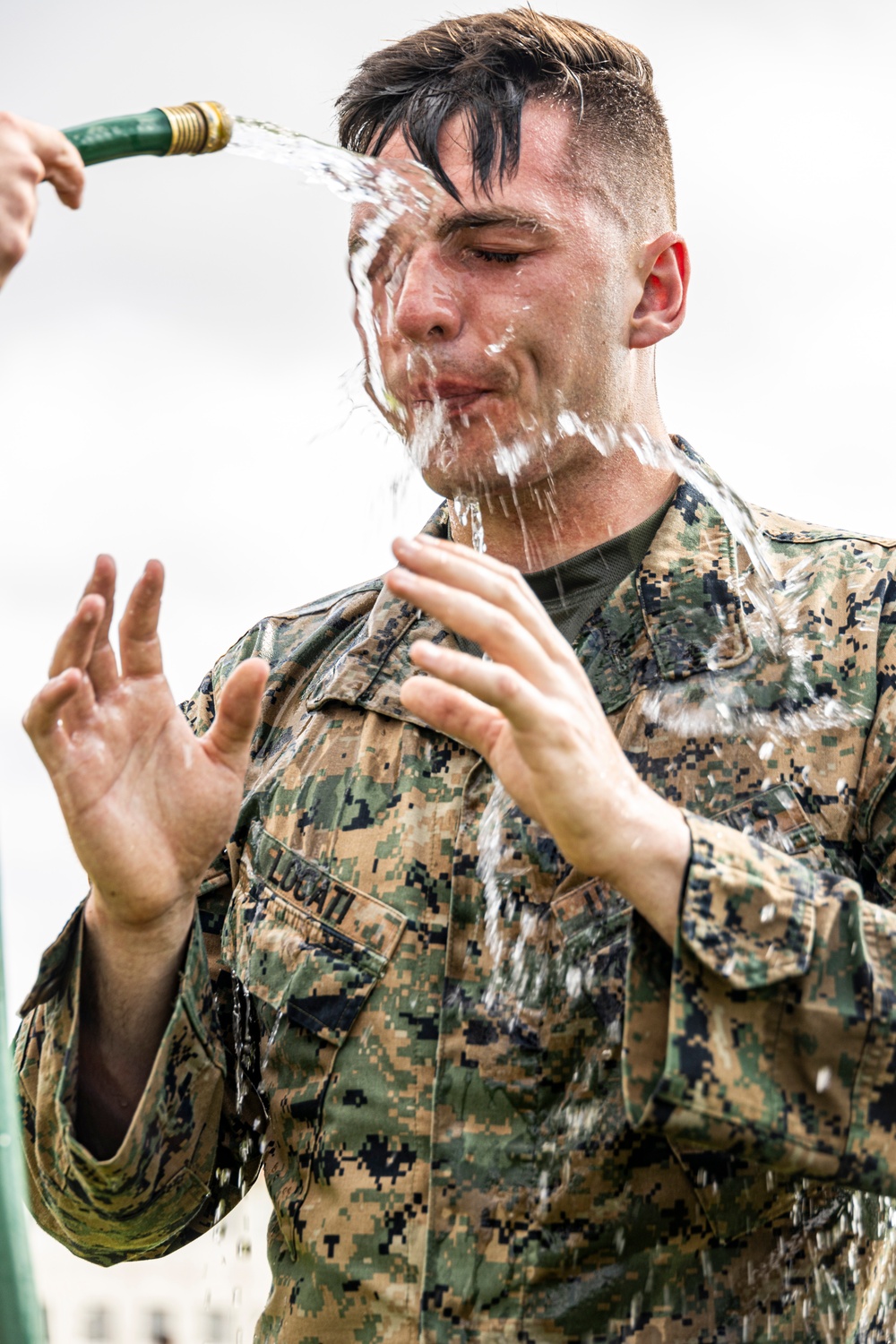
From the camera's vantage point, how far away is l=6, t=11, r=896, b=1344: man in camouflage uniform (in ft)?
7.97

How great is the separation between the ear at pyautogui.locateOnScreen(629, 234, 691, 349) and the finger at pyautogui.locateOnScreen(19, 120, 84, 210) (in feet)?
5.88

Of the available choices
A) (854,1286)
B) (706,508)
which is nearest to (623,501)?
(706,508)

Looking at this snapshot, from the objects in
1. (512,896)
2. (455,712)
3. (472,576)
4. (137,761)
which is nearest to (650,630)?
(512,896)

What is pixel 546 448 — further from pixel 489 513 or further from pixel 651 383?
pixel 651 383

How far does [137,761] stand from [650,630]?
3.56ft

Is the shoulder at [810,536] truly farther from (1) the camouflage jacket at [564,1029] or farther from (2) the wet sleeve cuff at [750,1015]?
(2) the wet sleeve cuff at [750,1015]

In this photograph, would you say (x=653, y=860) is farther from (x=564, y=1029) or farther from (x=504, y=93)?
(x=504, y=93)

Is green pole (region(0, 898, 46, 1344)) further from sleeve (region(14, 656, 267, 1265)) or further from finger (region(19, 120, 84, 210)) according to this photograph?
finger (region(19, 120, 84, 210))

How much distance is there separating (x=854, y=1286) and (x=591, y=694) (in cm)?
127

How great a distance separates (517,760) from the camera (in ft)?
8.01

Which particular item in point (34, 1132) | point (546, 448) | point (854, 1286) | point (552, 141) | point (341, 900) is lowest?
point (854, 1286)

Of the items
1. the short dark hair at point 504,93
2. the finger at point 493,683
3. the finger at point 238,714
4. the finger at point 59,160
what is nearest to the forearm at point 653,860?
the finger at point 493,683

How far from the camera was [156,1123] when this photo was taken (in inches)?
117

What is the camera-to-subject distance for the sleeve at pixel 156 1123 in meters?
2.96
